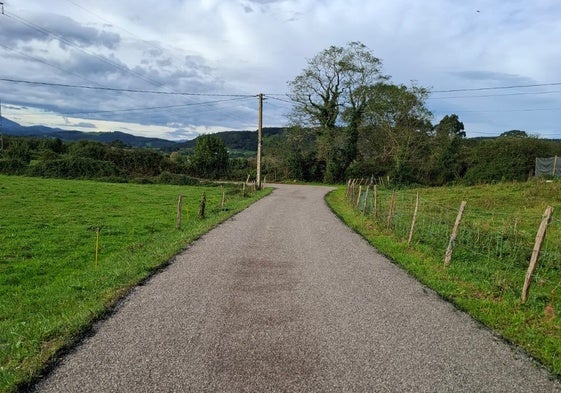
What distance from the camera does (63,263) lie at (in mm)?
10898

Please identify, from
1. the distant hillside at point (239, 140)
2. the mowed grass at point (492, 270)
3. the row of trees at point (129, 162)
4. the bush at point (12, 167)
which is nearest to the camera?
the mowed grass at point (492, 270)

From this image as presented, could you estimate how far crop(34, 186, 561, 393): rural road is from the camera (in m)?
4.36

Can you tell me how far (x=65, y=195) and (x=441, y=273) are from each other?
980 inches

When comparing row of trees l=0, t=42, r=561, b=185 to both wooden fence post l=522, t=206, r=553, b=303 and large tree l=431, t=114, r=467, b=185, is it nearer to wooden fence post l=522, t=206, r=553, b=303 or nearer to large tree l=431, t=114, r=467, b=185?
large tree l=431, t=114, r=467, b=185

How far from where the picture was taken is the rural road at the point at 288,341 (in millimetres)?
4355

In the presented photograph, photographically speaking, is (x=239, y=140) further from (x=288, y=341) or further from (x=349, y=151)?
(x=288, y=341)

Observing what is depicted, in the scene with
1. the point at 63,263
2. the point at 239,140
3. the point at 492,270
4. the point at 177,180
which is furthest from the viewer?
the point at 239,140

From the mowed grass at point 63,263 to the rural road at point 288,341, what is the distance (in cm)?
44

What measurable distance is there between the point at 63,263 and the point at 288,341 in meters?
8.02

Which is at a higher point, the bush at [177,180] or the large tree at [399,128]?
the large tree at [399,128]

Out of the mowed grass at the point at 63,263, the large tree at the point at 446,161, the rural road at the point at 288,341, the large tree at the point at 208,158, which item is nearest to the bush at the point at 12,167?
the large tree at the point at 208,158

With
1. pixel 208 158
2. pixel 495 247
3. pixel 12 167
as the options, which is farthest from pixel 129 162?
pixel 495 247

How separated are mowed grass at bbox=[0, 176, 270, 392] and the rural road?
442 millimetres

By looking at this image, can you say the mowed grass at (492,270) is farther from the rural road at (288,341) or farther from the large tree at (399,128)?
the large tree at (399,128)
